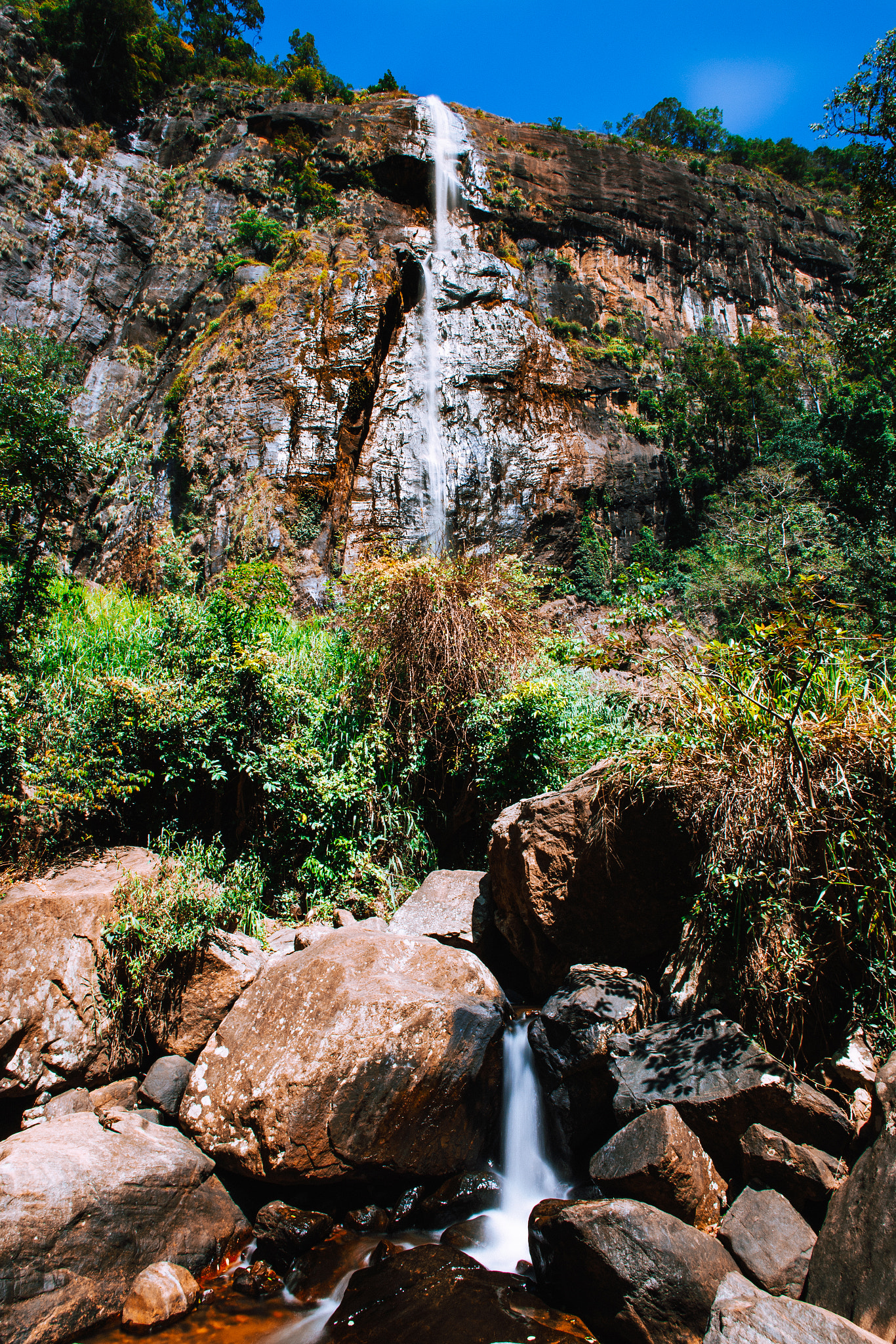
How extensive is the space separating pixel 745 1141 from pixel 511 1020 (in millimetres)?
1749

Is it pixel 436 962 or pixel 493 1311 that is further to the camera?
pixel 436 962

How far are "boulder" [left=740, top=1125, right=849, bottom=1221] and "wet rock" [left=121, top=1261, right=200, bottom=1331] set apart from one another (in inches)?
115

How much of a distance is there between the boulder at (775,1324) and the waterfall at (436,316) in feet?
44.4

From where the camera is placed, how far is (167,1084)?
4414mm

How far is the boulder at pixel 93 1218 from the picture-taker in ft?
10.3

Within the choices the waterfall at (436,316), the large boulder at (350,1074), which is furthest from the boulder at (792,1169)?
the waterfall at (436,316)

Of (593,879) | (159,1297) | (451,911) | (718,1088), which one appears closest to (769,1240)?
(718,1088)

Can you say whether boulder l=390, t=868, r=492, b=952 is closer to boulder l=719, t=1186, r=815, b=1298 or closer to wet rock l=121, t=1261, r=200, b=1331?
wet rock l=121, t=1261, r=200, b=1331

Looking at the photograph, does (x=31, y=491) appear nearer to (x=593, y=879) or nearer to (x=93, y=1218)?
(x=93, y=1218)

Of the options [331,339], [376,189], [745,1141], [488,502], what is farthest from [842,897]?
[376,189]

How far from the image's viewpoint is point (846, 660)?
4656mm

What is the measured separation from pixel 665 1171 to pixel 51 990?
13.0 feet

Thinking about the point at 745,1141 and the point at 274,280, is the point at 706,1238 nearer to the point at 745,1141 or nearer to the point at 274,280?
the point at 745,1141

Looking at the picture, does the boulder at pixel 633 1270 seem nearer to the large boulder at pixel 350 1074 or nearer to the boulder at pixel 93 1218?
the large boulder at pixel 350 1074
